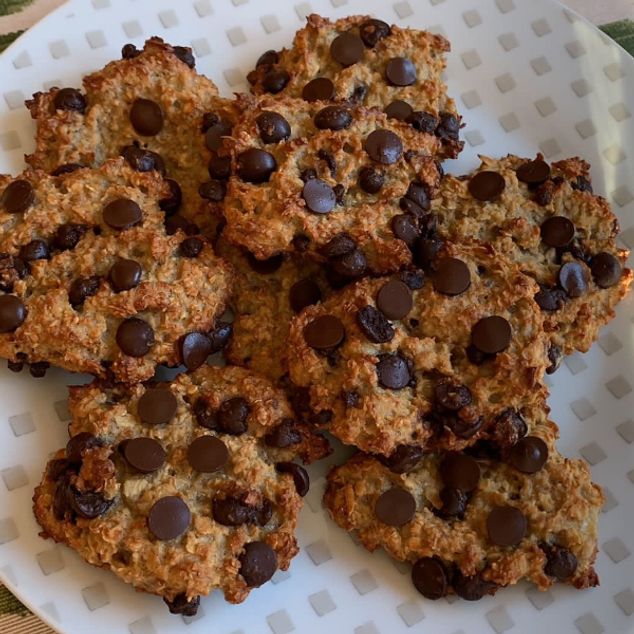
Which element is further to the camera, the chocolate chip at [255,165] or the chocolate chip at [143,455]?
the chocolate chip at [255,165]

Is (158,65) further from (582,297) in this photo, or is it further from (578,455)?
(578,455)

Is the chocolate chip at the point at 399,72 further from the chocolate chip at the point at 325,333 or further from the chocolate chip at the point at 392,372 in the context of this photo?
the chocolate chip at the point at 392,372

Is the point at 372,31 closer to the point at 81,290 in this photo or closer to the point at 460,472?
the point at 81,290

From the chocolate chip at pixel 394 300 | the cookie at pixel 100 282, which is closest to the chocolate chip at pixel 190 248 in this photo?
the cookie at pixel 100 282

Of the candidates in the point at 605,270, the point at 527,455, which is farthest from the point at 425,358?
the point at 605,270

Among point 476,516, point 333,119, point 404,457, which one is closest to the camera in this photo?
point 404,457

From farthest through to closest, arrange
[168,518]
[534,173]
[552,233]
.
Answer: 1. [534,173]
2. [552,233]
3. [168,518]

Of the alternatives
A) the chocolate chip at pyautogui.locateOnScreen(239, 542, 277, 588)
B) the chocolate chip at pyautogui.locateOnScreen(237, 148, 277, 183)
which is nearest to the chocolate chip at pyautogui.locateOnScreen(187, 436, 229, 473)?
the chocolate chip at pyautogui.locateOnScreen(239, 542, 277, 588)
